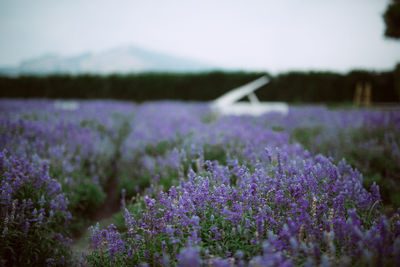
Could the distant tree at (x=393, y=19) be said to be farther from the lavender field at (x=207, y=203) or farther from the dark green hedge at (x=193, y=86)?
the dark green hedge at (x=193, y=86)

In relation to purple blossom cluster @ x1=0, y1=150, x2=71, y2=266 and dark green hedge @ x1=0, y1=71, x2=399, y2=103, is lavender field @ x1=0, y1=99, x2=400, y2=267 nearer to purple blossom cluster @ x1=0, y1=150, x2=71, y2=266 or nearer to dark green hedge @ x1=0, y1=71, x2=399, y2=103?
purple blossom cluster @ x1=0, y1=150, x2=71, y2=266

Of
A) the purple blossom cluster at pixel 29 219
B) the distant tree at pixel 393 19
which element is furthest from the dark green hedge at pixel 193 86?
the purple blossom cluster at pixel 29 219

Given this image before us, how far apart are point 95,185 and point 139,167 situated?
0.79 meters

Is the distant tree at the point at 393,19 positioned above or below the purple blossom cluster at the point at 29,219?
above

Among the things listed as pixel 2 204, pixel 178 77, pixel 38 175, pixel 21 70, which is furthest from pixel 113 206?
pixel 21 70

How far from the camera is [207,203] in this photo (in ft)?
6.32

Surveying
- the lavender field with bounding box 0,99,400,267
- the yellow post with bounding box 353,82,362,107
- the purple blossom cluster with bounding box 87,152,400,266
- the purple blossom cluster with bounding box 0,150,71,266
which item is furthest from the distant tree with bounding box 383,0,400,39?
the purple blossom cluster with bounding box 0,150,71,266

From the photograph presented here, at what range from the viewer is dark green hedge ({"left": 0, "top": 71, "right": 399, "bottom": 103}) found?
15.1m

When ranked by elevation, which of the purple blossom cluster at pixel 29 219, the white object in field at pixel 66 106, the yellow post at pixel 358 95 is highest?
the yellow post at pixel 358 95

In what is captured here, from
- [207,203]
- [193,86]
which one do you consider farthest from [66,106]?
[193,86]

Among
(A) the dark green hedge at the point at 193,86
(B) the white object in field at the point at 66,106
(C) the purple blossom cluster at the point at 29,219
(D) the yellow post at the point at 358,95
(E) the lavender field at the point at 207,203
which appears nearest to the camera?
(E) the lavender field at the point at 207,203

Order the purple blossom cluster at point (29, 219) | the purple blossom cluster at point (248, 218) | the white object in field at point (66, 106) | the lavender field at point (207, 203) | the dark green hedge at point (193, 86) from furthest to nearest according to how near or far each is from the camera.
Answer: the dark green hedge at point (193, 86), the white object in field at point (66, 106), the purple blossom cluster at point (29, 219), the purple blossom cluster at point (248, 218), the lavender field at point (207, 203)

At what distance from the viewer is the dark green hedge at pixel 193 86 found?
49.6ft

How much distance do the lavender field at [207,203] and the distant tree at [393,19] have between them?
5.43m
